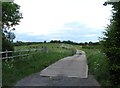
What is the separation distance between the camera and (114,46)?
14.1 m

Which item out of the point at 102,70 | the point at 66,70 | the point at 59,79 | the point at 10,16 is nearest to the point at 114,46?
the point at 59,79

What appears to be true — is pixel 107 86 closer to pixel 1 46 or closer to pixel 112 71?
pixel 112 71

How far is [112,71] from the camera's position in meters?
14.0

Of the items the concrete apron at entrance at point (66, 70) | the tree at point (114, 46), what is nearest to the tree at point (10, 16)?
the concrete apron at entrance at point (66, 70)

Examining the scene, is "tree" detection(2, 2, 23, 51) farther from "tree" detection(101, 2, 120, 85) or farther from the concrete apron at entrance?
"tree" detection(101, 2, 120, 85)

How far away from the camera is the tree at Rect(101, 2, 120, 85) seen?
13.7 meters

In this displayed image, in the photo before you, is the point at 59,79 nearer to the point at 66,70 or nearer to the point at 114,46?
the point at 114,46

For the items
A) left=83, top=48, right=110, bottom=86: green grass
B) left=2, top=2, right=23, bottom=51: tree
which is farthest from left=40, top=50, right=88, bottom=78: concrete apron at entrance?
left=2, top=2, right=23, bottom=51: tree

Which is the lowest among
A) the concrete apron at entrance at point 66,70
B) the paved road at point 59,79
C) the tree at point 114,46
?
the paved road at point 59,79

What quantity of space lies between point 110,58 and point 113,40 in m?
0.79

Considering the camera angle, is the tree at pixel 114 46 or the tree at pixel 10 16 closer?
the tree at pixel 114 46

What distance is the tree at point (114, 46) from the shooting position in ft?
45.1

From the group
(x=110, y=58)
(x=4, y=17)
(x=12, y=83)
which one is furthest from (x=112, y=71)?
(x=4, y=17)

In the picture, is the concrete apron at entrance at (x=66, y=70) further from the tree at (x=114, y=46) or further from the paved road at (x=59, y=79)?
the tree at (x=114, y=46)
